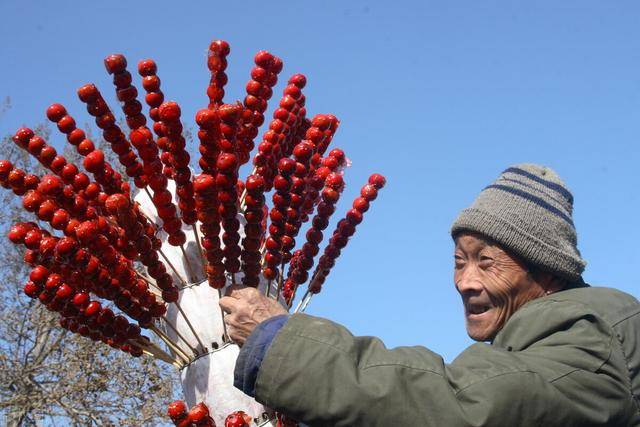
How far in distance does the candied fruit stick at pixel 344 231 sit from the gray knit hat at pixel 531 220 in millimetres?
508

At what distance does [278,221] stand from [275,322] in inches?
35.1

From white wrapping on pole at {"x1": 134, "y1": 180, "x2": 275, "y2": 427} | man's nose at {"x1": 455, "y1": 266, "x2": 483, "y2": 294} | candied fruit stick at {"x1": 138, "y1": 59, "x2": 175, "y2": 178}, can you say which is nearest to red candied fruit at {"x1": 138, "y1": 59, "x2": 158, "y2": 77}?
candied fruit stick at {"x1": 138, "y1": 59, "x2": 175, "y2": 178}

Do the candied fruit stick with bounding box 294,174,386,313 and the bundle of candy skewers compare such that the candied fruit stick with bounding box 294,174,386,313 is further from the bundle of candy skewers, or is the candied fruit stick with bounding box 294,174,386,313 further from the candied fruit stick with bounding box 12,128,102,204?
the candied fruit stick with bounding box 12,128,102,204

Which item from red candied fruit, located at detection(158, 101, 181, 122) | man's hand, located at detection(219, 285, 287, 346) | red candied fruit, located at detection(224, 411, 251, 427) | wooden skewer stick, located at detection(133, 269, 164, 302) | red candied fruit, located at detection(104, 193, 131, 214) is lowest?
red candied fruit, located at detection(224, 411, 251, 427)

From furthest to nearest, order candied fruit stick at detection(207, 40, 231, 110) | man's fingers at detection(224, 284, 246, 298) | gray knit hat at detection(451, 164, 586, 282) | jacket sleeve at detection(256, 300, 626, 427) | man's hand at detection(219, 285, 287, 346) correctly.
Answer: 1. candied fruit stick at detection(207, 40, 231, 110)
2. gray knit hat at detection(451, 164, 586, 282)
3. man's fingers at detection(224, 284, 246, 298)
4. man's hand at detection(219, 285, 287, 346)
5. jacket sleeve at detection(256, 300, 626, 427)

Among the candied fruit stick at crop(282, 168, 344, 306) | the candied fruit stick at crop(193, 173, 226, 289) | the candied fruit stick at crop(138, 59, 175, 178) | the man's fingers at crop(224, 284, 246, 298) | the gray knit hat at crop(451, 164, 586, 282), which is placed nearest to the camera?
the man's fingers at crop(224, 284, 246, 298)

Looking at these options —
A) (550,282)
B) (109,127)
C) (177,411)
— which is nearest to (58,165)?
(109,127)

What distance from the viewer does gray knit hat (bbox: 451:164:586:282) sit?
2.69 m

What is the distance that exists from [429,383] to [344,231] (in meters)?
1.48

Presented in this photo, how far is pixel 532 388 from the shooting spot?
1.86m

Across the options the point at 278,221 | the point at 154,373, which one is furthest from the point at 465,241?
the point at 154,373

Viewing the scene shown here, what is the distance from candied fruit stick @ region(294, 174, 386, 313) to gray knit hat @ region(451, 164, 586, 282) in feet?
1.67

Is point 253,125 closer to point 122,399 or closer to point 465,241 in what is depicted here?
point 465,241

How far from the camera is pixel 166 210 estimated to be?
9.19 ft
